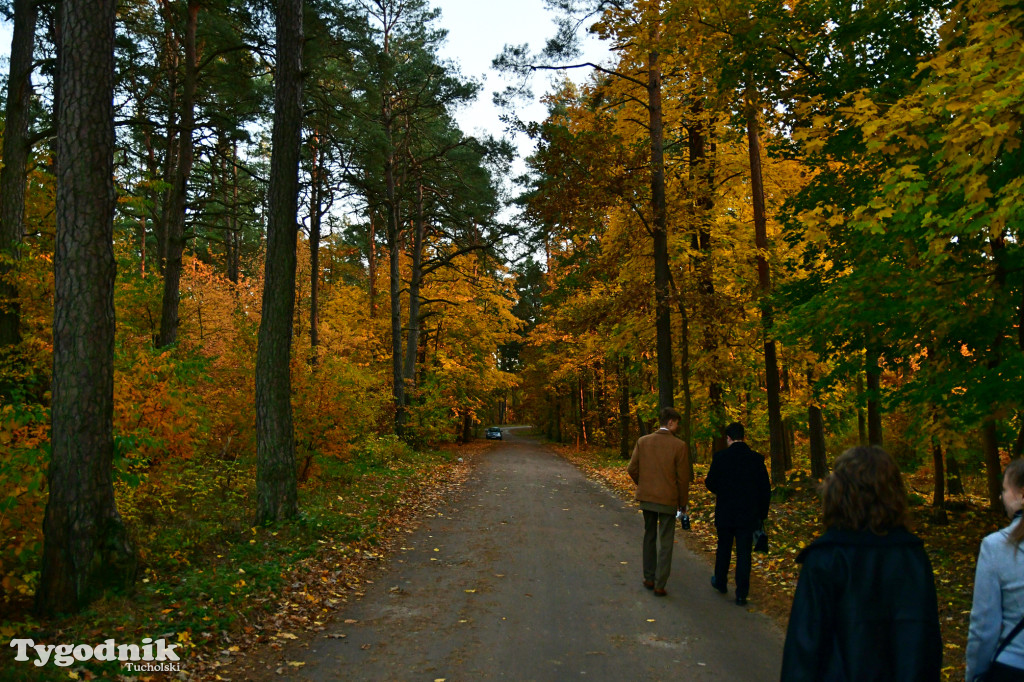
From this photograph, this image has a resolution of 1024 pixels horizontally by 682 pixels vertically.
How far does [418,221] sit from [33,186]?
1347 cm

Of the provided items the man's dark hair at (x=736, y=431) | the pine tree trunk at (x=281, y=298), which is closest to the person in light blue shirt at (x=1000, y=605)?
the man's dark hair at (x=736, y=431)

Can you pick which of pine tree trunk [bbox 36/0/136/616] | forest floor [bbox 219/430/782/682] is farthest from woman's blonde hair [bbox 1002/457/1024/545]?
pine tree trunk [bbox 36/0/136/616]

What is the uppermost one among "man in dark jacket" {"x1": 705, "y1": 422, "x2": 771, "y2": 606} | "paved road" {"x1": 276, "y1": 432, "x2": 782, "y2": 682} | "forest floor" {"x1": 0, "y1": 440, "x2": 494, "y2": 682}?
"man in dark jacket" {"x1": 705, "y1": 422, "x2": 771, "y2": 606}

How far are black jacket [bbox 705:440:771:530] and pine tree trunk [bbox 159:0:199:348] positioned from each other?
39.3 feet

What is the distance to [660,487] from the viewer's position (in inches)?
291

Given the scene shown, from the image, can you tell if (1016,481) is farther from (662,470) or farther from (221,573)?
(221,573)

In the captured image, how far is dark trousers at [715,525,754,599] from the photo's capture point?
6.85 meters

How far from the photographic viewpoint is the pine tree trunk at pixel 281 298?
30.7ft

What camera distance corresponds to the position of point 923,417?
32.2ft

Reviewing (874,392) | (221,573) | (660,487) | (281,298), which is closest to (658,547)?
(660,487)

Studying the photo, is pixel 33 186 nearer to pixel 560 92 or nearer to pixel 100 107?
pixel 100 107

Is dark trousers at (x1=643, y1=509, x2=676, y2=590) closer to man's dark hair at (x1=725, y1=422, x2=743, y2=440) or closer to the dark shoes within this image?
the dark shoes

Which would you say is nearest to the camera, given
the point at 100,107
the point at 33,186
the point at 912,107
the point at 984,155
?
the point at 984,155

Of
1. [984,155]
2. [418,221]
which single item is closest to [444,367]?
[418,221]
